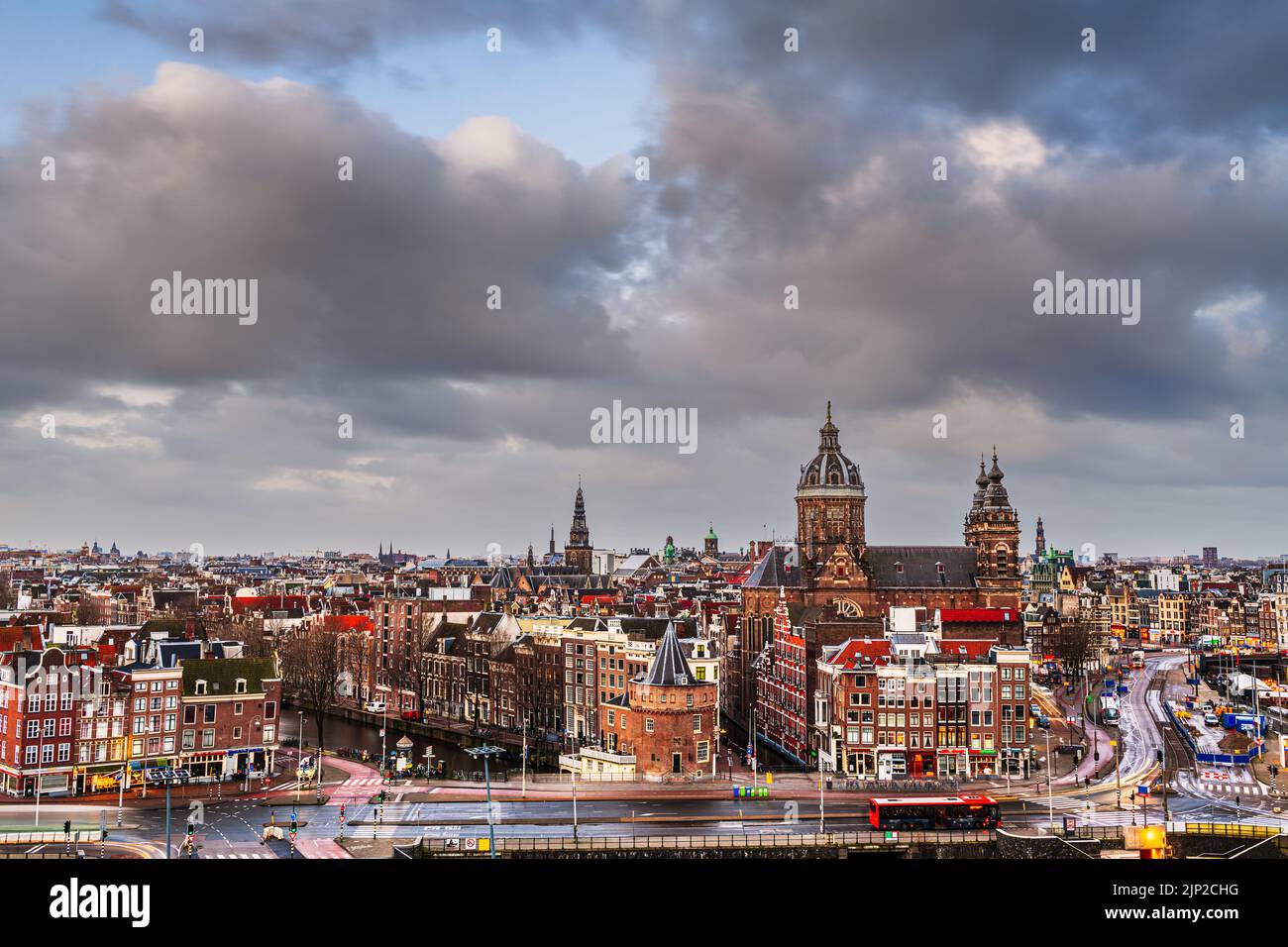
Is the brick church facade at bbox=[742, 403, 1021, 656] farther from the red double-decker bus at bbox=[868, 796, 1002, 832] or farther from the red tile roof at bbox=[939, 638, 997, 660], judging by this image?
the red double-decker bus at bbox=[868, 796, 1002, 832]

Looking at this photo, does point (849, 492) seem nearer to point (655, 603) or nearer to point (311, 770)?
point (655, 603)

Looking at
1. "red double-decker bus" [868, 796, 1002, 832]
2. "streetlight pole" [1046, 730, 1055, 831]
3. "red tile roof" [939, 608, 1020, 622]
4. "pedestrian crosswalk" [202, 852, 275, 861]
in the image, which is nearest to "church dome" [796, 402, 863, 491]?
"red tile roof" [939, 608, 1020, 622]

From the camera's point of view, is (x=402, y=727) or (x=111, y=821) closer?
(x=111, y=821)

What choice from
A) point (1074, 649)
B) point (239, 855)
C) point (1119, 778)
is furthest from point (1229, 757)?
point (239, 855)

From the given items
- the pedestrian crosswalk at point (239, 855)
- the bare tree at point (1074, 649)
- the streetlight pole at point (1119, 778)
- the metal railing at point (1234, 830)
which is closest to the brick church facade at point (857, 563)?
the streetlight pole at point (1119, 778)

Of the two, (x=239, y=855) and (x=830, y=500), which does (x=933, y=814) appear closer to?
(x=239, y=855)

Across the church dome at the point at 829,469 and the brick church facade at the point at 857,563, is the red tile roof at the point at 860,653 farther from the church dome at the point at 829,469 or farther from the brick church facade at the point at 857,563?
the church dome at the point at 829,469
